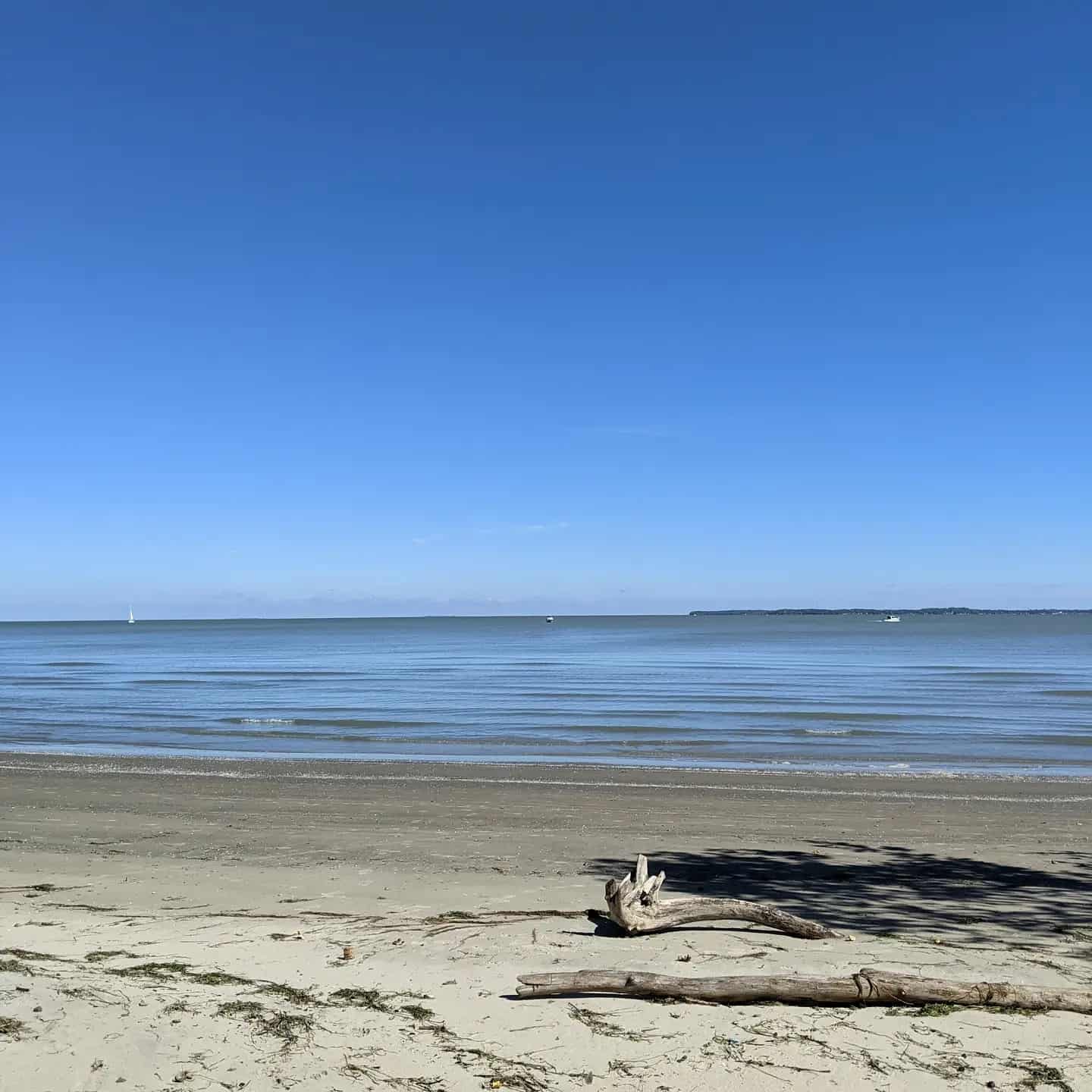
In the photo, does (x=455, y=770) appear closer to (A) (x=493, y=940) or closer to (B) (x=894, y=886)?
(B) (x=894, y=886)


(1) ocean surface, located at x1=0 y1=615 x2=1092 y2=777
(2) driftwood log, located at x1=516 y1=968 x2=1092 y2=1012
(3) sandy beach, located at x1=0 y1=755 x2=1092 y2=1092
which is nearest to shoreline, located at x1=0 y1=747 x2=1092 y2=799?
(1) ocean surface, located at x1=0 y1=615 x2=1092 y2=777

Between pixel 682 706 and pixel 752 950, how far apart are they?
2448cm

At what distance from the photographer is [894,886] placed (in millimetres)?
8969

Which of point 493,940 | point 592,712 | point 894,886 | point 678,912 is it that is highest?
point 678,912

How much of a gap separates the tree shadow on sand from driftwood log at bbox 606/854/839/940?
0.74m

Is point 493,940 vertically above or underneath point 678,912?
underneath

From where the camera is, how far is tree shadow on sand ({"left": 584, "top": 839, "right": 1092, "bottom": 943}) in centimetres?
755

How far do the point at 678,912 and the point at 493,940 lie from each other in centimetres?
131

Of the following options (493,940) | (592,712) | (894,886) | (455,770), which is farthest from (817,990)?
(592,712)

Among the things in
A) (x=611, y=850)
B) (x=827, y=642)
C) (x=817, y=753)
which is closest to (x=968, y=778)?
(x=817, y=753)

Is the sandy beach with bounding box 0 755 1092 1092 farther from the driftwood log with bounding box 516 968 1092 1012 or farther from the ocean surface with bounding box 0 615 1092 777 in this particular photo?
the ocean surface with bounding box 0 615 1092 777

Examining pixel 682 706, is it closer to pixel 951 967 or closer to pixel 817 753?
pixel 817 753

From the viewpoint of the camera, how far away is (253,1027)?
517 cm

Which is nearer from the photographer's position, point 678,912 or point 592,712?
point 678,912
